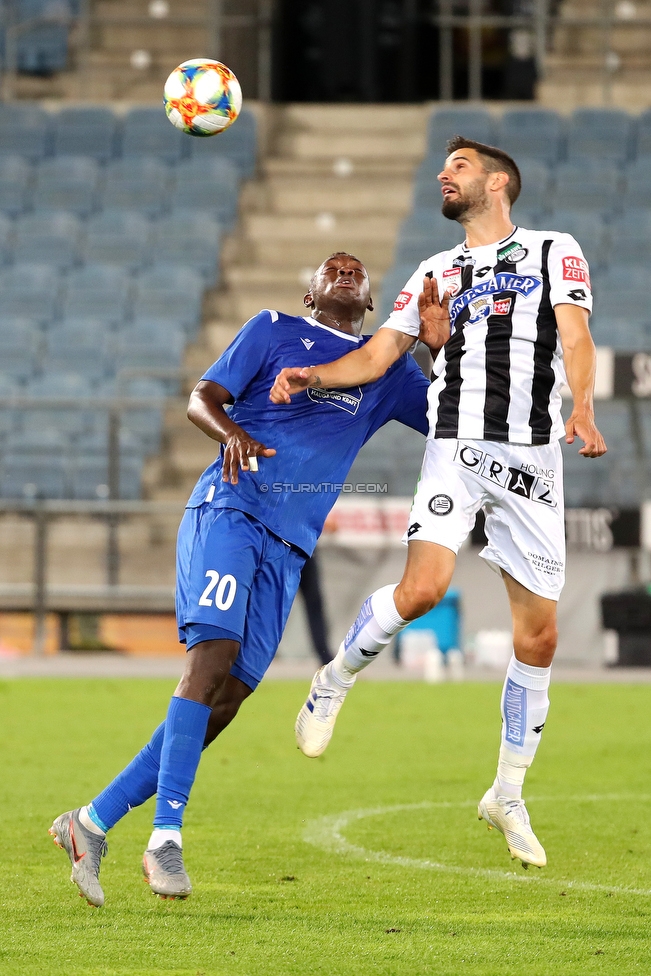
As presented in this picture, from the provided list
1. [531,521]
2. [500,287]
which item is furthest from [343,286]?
[531,521]

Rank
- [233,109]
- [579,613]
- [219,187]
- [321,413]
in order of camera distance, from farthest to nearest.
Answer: [219,187]
[579,613]
[233,109]
[321,413]

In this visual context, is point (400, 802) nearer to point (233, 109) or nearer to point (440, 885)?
point (440, 885)

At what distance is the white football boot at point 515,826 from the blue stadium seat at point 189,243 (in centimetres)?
1435

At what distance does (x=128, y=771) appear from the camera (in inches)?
187

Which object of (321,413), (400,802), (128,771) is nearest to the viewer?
(128,771)

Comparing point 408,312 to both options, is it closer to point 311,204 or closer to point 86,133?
point 311,204

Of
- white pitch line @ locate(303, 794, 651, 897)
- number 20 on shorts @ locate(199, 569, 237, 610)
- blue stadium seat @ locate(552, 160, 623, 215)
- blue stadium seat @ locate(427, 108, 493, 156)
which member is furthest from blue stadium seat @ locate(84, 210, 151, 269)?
number 20 on shorts @ locate(199, 569, 237, 610)

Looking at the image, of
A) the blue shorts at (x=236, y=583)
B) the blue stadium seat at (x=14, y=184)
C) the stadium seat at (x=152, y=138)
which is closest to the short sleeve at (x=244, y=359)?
the blue shorts at (x=236, y=583)

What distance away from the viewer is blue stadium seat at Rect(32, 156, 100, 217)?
65.3 feet

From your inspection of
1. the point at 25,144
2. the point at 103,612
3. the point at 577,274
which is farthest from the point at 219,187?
the point at 577,274

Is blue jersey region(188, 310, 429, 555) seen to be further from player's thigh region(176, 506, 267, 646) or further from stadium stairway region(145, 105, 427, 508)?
stadium stairway region(145, 105, 427, 508)

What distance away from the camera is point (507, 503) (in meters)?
5.23

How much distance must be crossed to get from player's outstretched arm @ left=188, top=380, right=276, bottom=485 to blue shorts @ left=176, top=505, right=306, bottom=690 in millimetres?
206

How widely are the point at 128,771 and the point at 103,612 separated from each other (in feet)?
31.6
